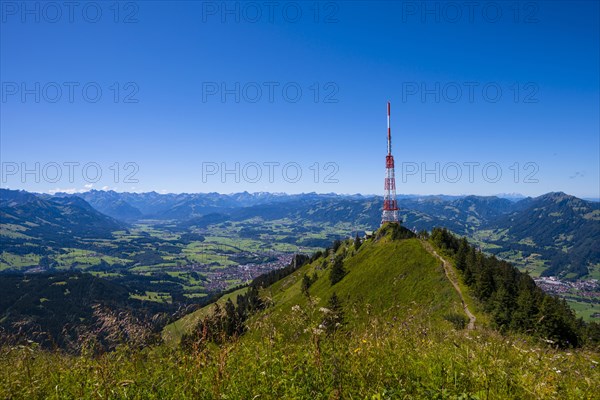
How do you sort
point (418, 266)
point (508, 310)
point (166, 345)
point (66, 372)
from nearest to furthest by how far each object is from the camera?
1. point (66, 372)
2. point (166, 345)
3. point (508, 310)
4. point (418, 266)

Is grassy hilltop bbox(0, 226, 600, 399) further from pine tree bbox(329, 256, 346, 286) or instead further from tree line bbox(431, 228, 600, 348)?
pine tree bbox(329, 256, 346, 286)

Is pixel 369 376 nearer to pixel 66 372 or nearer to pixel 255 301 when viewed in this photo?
pixel 255 301

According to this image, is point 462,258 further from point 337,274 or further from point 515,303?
point 337,274

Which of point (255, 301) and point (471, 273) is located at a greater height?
point (255, 301)

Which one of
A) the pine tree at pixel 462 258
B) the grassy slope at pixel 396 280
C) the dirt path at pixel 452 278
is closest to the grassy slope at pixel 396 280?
the grassy slope at pixel 396 280

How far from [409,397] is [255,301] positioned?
493cm

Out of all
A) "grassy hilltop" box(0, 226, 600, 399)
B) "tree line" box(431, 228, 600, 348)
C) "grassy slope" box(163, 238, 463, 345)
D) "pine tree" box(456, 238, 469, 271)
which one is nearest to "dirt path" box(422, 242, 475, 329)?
"grassy slope" box(163, 238, 463, 345)

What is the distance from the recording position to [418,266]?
230 ft

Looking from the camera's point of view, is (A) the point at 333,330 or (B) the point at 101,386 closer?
(B) the point at 101,386

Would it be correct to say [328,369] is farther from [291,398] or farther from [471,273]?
[471,273]

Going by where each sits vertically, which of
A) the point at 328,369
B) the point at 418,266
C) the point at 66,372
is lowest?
the point at 418,266

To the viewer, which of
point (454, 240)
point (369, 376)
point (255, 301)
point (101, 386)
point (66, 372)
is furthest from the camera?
point (454, 240)

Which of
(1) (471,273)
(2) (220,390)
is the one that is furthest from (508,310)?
(2) (220,390)

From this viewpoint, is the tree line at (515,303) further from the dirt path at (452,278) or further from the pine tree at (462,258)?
the dirt path at (452,278)
